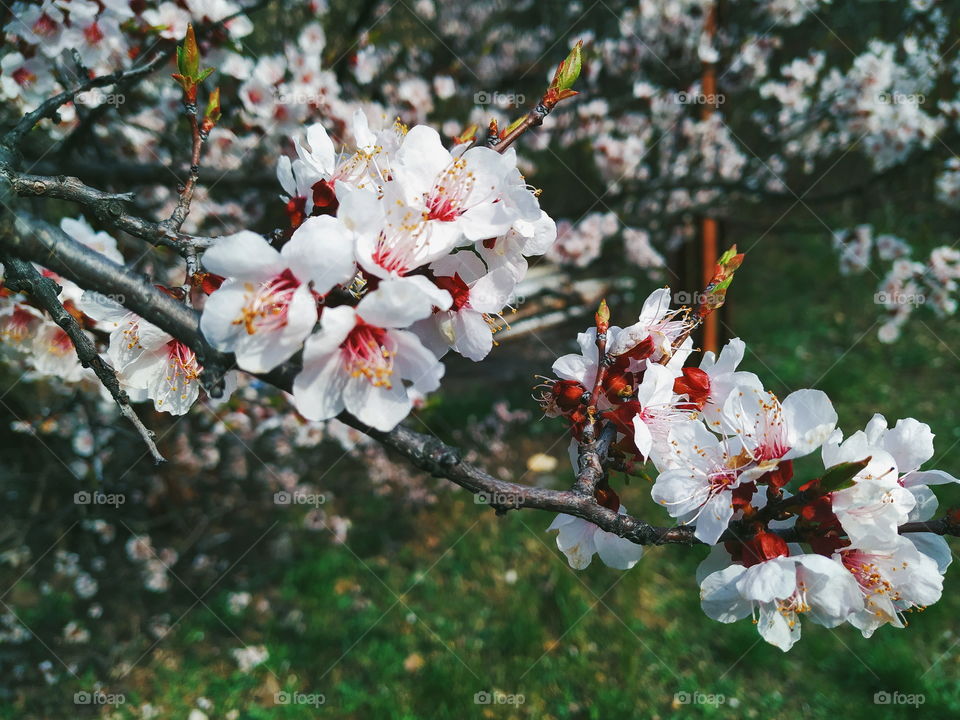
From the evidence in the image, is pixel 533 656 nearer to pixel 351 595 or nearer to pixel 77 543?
pixel 351 595

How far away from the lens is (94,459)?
2818mm

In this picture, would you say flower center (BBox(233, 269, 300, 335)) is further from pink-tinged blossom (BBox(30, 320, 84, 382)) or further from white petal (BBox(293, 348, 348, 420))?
pink-tinged blossom (BBox(30, 320, 84, 382))

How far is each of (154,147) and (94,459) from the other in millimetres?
1520

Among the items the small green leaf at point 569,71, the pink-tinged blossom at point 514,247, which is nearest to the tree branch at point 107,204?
the pink-tinged blossom at point 514,247

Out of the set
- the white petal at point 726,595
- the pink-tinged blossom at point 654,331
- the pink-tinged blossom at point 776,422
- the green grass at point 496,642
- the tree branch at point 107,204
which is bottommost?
the green grass at point 496,642

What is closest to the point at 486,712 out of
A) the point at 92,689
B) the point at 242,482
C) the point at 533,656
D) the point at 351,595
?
the point at 533,656

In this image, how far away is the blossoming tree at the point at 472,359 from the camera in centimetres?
76

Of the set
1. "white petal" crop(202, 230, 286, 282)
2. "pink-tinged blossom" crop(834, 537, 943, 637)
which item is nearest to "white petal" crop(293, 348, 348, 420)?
"white petal" crop(202, 230, 286, 282)

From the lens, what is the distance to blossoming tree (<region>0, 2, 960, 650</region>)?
2.48 feet

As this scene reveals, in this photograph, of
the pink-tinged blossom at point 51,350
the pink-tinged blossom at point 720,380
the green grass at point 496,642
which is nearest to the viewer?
the pink-tinged blossom at point 720,380

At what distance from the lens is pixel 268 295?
0.77 m

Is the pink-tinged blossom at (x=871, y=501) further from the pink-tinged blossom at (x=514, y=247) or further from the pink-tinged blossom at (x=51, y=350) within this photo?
the pink-tinged blossom at (x=51, y=350)

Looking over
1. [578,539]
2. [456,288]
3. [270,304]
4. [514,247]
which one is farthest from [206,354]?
[578,539]

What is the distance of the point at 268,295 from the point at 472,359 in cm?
28
